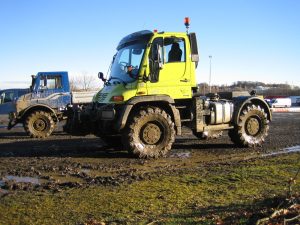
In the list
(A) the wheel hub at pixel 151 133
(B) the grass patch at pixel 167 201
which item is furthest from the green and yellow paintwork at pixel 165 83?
(B) the grass patch at pixel 167 201

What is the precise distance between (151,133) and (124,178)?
8.82ft

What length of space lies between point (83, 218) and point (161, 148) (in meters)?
5.28

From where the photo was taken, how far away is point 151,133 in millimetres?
10398

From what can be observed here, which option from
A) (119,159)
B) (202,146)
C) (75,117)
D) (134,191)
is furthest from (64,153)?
(134,191)

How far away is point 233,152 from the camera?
37.0 feet

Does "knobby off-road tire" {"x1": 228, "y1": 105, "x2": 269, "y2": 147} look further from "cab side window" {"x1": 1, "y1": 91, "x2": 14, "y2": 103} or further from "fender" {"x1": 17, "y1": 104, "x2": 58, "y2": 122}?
"cab side window" {"x1": 1, "y1": 91, "x2": 14, "y2": 103}

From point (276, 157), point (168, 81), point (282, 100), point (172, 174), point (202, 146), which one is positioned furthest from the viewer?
point (282, 100)

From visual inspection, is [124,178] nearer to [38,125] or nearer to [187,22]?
[187,22]

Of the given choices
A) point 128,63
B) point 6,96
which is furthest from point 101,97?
point 6,96

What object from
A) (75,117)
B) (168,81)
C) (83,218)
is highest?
(168,81)

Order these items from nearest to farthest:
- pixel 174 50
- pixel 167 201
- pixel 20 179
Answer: pixel 167 201, pixel 20 179, pixel 174 50

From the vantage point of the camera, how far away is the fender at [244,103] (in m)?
12.1

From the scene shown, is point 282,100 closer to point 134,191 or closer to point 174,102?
point 174,102

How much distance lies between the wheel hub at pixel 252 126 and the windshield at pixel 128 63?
388 cm
